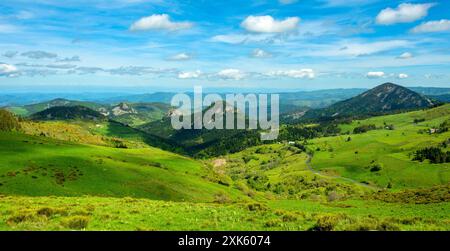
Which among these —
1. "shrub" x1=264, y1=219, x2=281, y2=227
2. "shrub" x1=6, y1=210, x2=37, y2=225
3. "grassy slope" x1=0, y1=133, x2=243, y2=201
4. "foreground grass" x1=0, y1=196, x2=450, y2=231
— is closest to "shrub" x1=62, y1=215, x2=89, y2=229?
"foreground grass" x1=0, y1=196, x2=450, y2=231

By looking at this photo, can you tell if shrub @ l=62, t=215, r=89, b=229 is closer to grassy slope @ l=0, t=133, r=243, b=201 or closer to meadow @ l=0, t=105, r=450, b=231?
meadow @ l=0, t=105, r=450, b=231

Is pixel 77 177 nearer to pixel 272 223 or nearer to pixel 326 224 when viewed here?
pixel 272 223

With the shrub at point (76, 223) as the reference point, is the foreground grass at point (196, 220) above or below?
below

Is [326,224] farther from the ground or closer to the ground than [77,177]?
farther from the ground

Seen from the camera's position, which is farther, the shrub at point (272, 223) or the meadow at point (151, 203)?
the shrub at point (272, 223)

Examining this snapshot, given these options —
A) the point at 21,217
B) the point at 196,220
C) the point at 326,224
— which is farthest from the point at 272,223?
the point at 21,217

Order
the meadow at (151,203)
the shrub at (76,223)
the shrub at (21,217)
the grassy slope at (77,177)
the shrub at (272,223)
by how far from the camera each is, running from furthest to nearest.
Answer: the grassy slope at (77,177)
the shrub at (272,223)
the meadow at (151,203)
the shrub at (21,217)
the shrub at (76,223)

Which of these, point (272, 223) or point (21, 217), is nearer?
point (21, 217)

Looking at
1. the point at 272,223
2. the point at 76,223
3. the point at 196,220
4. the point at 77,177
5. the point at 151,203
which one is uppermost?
the point at 76,223

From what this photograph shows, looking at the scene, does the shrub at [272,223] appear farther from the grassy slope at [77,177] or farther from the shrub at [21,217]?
the grassy slope at [77,177]

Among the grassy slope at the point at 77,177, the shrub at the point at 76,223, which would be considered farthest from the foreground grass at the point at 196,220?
the grassy slope at the point at 77,177
